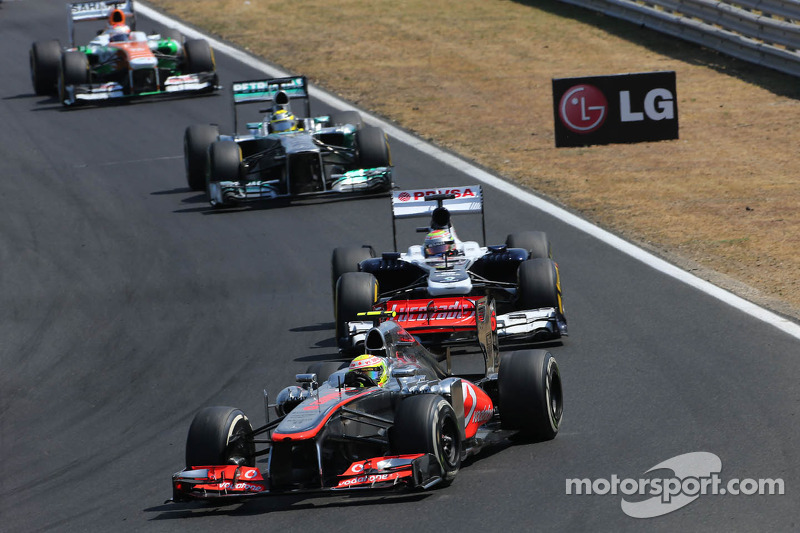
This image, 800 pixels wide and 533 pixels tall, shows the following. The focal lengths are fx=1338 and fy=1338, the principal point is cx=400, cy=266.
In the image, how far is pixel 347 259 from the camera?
50.3ft

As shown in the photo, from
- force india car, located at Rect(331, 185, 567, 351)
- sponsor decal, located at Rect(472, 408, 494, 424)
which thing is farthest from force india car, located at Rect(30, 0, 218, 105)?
sponsor decal, located at Rect(472, 408, 494, 424)

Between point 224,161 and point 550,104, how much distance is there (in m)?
8.88

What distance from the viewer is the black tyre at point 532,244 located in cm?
1515

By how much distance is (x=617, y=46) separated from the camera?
32250 millimetres

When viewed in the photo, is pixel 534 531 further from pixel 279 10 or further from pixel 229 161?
pixel 279 10

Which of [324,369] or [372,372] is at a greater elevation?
[372,372]

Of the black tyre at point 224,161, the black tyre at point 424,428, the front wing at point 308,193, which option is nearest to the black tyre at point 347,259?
the black tyre at point 424,428

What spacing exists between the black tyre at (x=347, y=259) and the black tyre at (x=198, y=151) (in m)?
7.76

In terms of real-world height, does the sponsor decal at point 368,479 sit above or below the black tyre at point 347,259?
above

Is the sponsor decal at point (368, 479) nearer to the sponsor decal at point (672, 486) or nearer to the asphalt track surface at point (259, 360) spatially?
the asphalt track surface at point (259, 360)

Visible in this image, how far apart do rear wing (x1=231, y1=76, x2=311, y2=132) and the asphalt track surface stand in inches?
74.1

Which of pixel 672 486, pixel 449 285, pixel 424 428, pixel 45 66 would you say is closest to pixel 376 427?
pixel 424 428

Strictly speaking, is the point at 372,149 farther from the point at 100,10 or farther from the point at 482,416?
the point at 100,10

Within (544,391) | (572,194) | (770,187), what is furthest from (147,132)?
(544,391)
